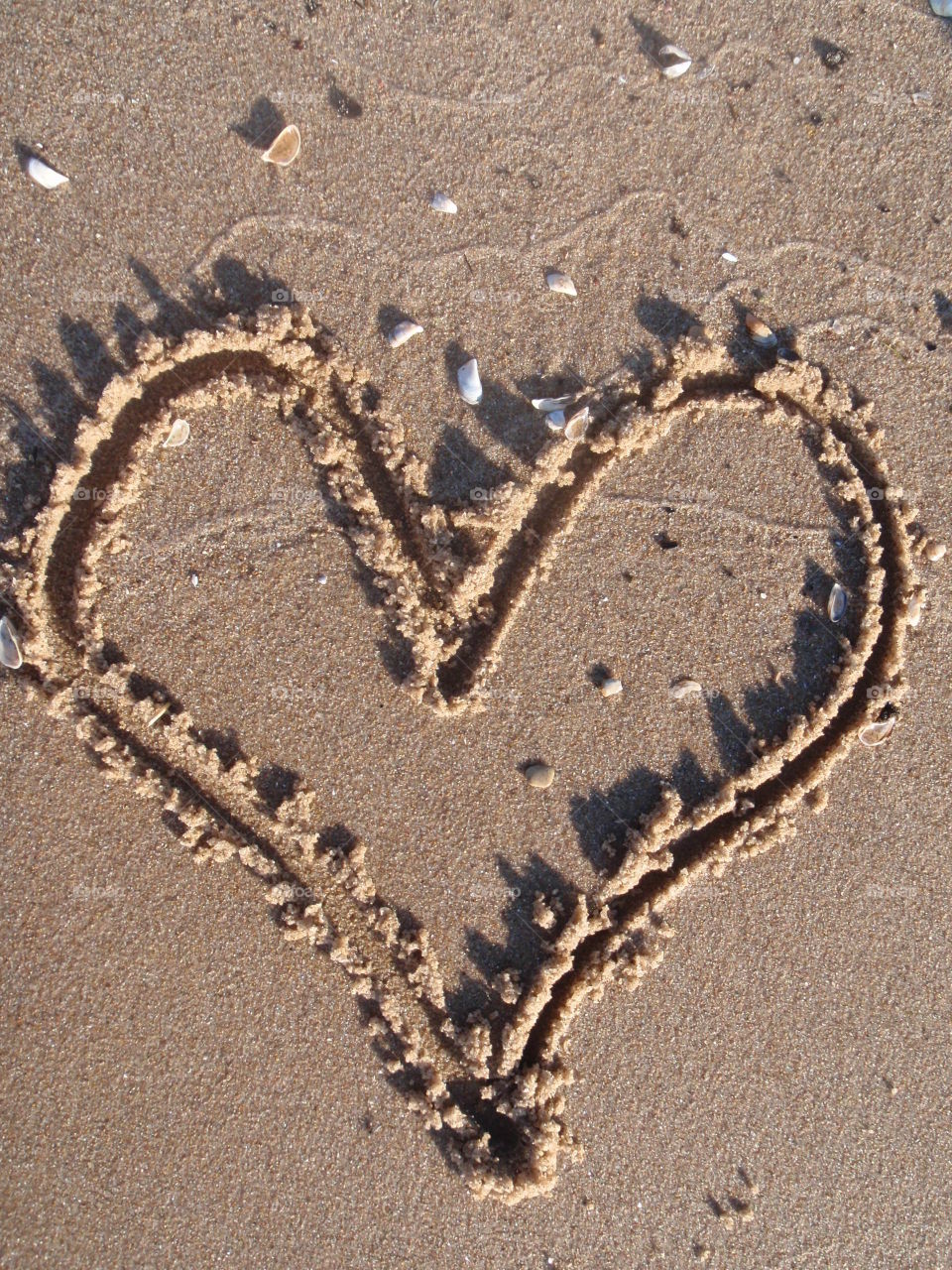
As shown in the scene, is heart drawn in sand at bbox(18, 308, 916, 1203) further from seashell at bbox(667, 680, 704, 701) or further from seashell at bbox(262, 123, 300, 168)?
seashell at bbox(262, 123, 300, 168)

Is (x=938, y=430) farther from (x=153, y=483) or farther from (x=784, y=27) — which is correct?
(x=153, y=483)

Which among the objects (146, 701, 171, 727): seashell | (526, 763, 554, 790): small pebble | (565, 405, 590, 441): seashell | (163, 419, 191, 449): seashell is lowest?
(526, 763, 554, 790): small pebble

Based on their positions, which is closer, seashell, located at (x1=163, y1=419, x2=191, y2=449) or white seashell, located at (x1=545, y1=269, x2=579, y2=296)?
seashell, located at (x1=163, y1=419, x2=191, y2=449)

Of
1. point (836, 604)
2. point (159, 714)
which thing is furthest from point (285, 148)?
point (836, 604)

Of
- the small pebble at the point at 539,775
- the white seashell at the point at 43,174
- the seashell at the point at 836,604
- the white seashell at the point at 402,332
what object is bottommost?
the seashell at the point at 836,604

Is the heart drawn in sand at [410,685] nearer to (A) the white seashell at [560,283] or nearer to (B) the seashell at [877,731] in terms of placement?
(B) the seashell at [877,731]

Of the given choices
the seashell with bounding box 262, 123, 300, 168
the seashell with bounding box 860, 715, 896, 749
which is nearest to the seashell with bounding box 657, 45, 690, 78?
the seashell with bounding box 262, 123, 300, 168

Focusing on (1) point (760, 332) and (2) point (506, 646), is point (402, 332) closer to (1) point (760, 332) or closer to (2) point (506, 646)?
(2) point (506, 646)

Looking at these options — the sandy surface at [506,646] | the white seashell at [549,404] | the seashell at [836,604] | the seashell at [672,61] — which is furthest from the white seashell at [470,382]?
the seashell at [836,604]
